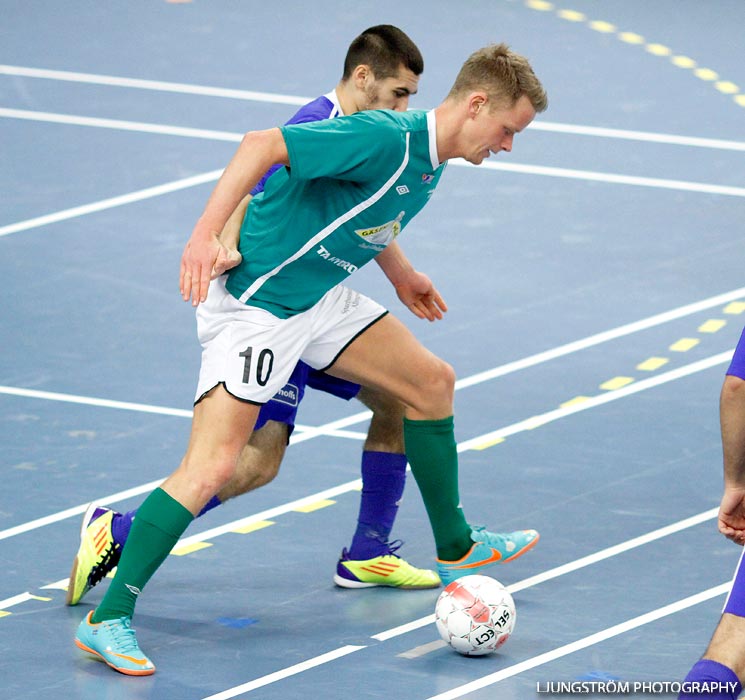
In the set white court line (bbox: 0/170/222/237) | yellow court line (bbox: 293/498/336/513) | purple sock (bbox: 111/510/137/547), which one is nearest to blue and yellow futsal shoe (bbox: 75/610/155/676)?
purple sock (bbox: 111/510/137/547)

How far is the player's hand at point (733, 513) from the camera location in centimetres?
629

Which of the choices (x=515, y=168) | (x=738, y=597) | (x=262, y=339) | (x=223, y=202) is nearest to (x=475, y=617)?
(x=262, y=339)

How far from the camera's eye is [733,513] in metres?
6.34

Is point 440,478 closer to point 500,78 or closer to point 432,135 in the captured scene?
point 432,135

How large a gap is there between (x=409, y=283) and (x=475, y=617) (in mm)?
1712

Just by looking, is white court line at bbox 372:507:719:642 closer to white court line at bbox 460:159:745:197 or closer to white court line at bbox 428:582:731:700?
white court line at bbox 428:582:731:700

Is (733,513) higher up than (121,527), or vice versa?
(733,513)

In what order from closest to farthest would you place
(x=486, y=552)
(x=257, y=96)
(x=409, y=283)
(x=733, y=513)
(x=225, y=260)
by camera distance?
(x=733, y=513)
(x=225, y=260)
(x=486, y=552)
(x=409, y=283)
(x=257, y=96)

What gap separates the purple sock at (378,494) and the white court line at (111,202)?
5664 mm

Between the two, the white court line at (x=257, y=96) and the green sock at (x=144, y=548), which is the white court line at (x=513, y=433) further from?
the white court line at (x=257, y=96)

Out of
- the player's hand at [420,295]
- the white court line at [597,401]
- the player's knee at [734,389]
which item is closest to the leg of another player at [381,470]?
the player's hand at [420,295]

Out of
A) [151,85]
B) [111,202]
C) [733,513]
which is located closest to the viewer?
[733,513]

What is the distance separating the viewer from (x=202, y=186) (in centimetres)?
1393

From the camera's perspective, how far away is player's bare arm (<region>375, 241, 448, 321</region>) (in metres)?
8.30
